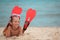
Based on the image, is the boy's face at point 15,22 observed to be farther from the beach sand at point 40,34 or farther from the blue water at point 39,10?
the beach sand at point 40,34

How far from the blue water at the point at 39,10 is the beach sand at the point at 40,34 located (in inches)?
2.5

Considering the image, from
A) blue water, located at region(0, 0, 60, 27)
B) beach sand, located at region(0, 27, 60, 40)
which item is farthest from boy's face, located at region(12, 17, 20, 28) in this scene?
beach sand, located at region(0, 27, 60, 40)

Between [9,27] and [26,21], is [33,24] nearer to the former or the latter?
[26,21]

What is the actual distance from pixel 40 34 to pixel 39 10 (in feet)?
1.12

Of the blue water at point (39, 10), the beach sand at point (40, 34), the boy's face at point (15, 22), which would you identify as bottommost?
the beach sand at point (40, 34)

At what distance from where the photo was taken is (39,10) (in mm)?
1985

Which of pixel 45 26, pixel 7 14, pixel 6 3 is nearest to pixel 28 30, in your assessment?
pixel 45 26

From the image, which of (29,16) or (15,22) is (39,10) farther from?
(15,22)

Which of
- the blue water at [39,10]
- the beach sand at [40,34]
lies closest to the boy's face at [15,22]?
the blue water at [39,10]

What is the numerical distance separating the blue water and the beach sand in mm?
64

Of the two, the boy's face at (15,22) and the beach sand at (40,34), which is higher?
the boy's face at (15,22)

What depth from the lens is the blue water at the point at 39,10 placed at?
1968mm

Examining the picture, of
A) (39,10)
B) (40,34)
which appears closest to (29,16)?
(39,10)

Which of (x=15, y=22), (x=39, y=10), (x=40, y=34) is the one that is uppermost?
(x=39, y=10)
